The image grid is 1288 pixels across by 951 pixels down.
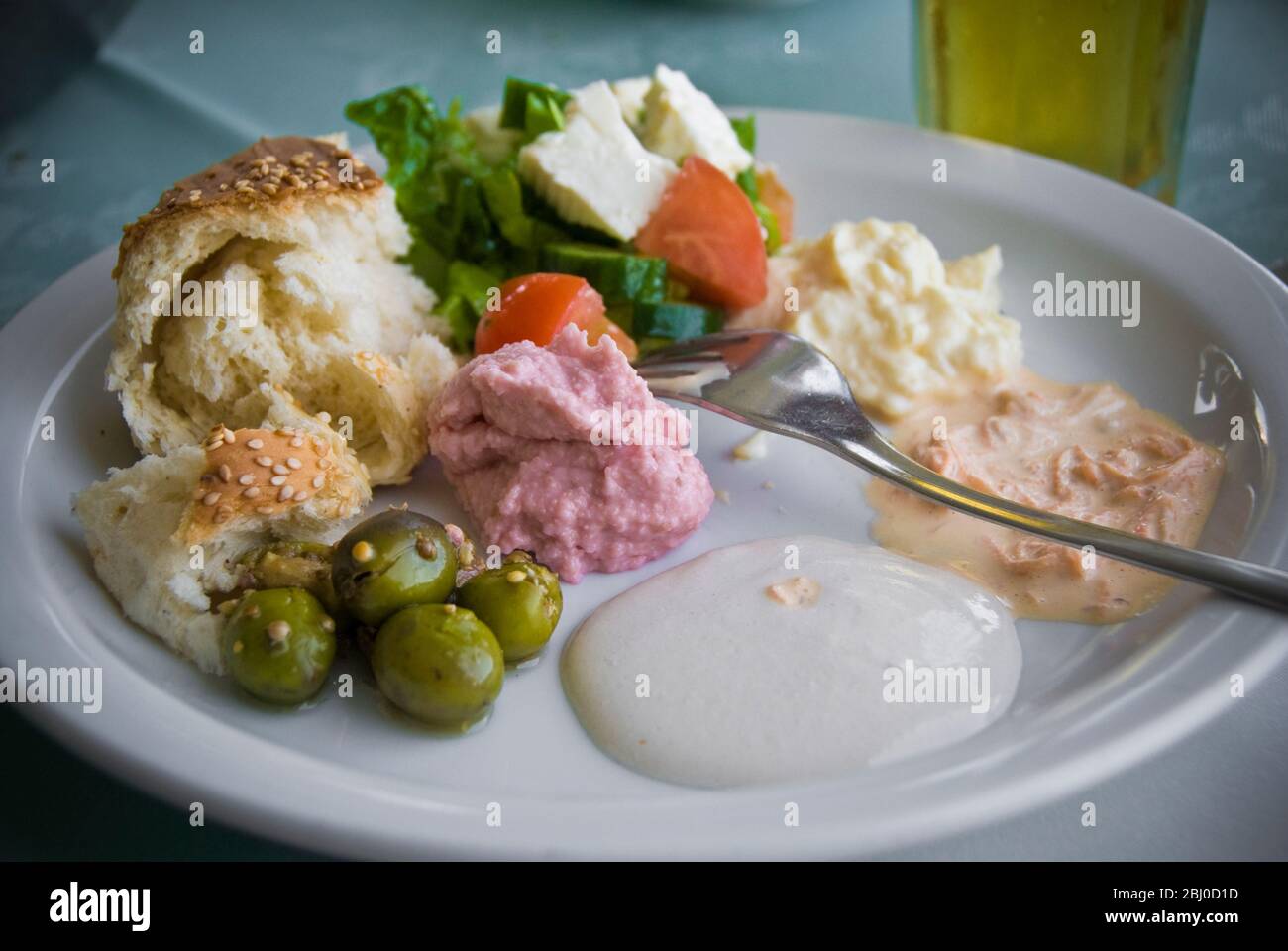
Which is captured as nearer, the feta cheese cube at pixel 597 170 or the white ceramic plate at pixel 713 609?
the white ceramic plate at pixel 713 609

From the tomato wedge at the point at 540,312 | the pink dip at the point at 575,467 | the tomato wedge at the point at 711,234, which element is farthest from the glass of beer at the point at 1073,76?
the pink dip at the point at 575,467

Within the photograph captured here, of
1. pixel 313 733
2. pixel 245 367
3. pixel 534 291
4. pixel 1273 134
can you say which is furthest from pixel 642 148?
pixel 1273 134

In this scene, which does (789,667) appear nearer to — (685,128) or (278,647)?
(278,647)

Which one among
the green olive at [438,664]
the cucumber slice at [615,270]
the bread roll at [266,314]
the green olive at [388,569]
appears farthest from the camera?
the cucumber slice at [615,270]

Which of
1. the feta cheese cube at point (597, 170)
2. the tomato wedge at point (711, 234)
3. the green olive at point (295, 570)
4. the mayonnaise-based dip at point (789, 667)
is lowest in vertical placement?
the mayonnaise-based dip at point (789, 667)

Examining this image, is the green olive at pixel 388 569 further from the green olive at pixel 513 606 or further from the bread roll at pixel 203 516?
the bread roll at pixel 203 516

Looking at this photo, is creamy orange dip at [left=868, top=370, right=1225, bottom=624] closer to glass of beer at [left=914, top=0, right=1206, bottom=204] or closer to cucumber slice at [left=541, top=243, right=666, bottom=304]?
cucumber slice at [left=541, top=243, right=666, bottom=304]

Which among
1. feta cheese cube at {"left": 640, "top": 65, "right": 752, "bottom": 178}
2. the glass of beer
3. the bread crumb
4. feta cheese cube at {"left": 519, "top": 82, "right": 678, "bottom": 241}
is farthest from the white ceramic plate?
feta cheese cube at {"left": 640, "top": 65, "right": 752, "bottom": 178}

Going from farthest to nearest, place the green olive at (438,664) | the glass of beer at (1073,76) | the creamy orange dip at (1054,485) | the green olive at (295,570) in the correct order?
the glass of beer at (1073,76) < the creamy orange dip at (1054,485) < the green olive at (295,570) < the green olive at (438,664)
